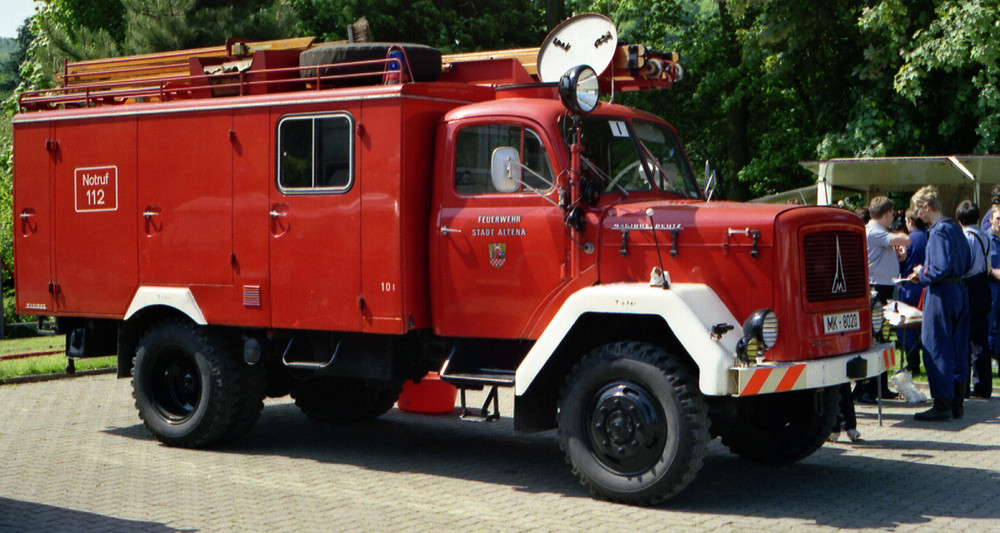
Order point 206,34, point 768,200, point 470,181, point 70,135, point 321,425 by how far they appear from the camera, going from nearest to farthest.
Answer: point 470,181 → point 70,135 → point 321,425 → point 206,34 → point 768,200

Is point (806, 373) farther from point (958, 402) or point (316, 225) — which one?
point (958, 402)

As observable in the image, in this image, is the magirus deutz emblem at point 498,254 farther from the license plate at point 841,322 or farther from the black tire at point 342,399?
the black tire at point 342,399

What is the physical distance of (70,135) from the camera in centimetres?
991

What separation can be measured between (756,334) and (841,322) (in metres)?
0.96

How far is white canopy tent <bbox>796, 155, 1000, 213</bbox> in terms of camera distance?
16953mm

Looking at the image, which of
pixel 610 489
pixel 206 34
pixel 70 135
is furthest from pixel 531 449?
pixel 206 34

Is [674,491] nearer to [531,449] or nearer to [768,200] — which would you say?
[531,449]

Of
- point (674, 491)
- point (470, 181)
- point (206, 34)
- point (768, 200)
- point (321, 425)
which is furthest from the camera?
point (768, 200)

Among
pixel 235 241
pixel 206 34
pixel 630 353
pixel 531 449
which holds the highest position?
pixel 206 34

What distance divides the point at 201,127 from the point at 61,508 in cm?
338

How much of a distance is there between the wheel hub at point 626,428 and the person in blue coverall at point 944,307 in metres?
4.18

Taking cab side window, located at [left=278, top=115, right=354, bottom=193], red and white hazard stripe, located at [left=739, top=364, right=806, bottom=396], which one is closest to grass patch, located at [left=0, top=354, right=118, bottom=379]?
cab side window, located at [left=278, top=115, right=354, bottom=193]

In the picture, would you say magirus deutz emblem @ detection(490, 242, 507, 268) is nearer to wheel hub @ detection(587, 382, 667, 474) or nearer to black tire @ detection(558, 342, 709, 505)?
black tire @ detection(558, 342, 709, 505)

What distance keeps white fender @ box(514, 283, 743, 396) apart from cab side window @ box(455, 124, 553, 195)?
96 cm
